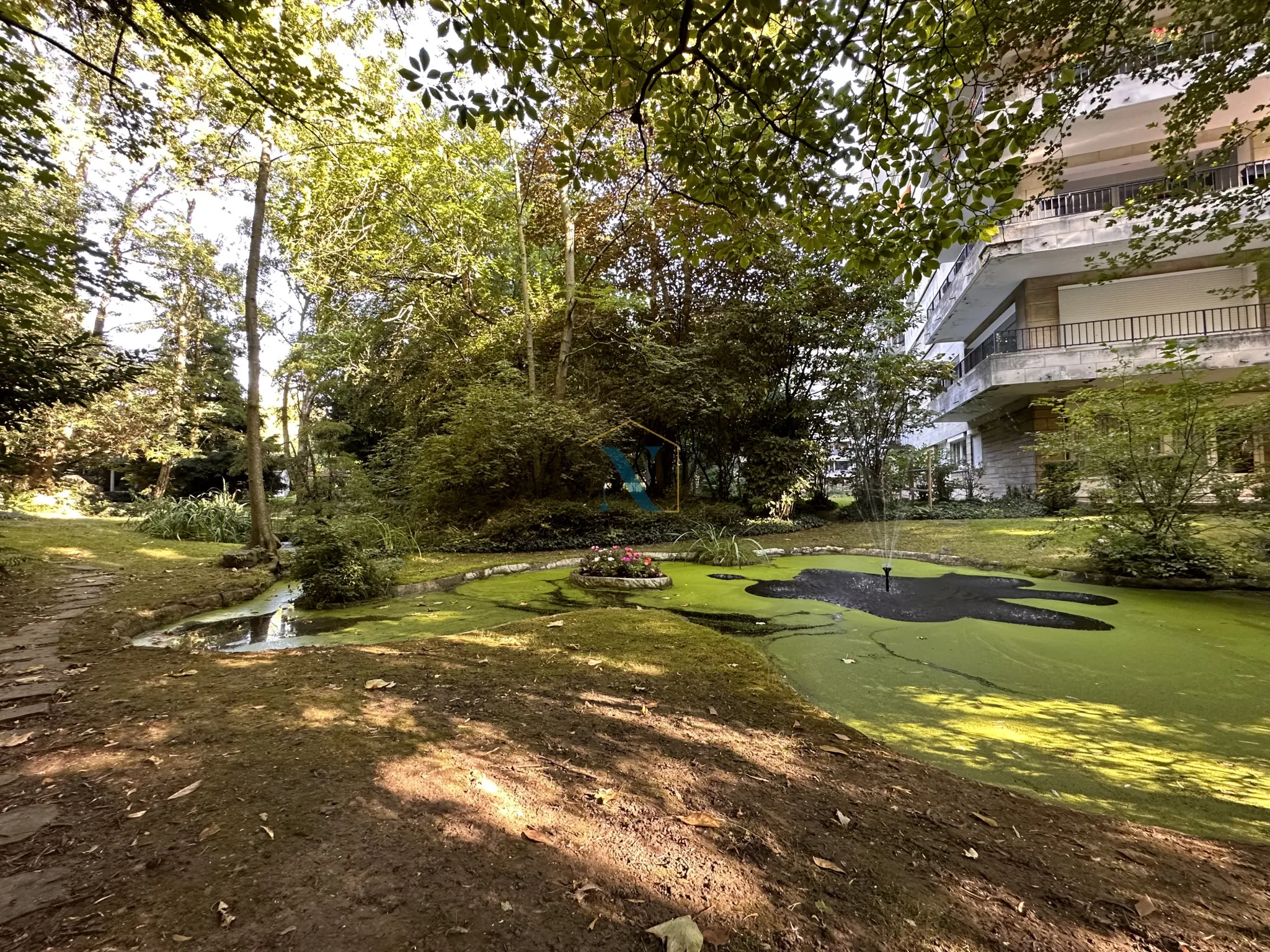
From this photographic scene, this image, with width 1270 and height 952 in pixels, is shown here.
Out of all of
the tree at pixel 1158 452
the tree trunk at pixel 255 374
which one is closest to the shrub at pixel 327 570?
the tree trunk at pixel 255 374

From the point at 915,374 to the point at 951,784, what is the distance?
11701 millimetres

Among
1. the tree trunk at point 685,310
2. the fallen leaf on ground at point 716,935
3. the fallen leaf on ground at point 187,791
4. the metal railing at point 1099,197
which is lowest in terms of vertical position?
the fallen leaf on ground at point 716,935

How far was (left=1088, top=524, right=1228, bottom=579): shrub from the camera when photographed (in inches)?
202

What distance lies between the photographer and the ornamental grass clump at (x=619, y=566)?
20.3 ft

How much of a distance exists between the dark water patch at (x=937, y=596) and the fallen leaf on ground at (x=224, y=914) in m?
4.54

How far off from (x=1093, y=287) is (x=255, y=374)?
53.1 ft

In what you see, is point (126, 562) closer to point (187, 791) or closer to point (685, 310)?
point (187, 791)

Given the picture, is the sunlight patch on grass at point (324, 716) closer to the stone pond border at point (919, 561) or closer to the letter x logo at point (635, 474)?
the stone pond border at point (919, 561)

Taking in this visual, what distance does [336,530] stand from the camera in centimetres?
496

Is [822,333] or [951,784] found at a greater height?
[822,333]

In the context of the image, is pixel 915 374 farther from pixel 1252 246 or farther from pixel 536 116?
pixel 536 116

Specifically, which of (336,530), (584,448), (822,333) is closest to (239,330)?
(584,448)

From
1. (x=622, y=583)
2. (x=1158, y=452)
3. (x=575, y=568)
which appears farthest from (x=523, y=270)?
(x=1158, y=452)

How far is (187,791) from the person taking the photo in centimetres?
160
